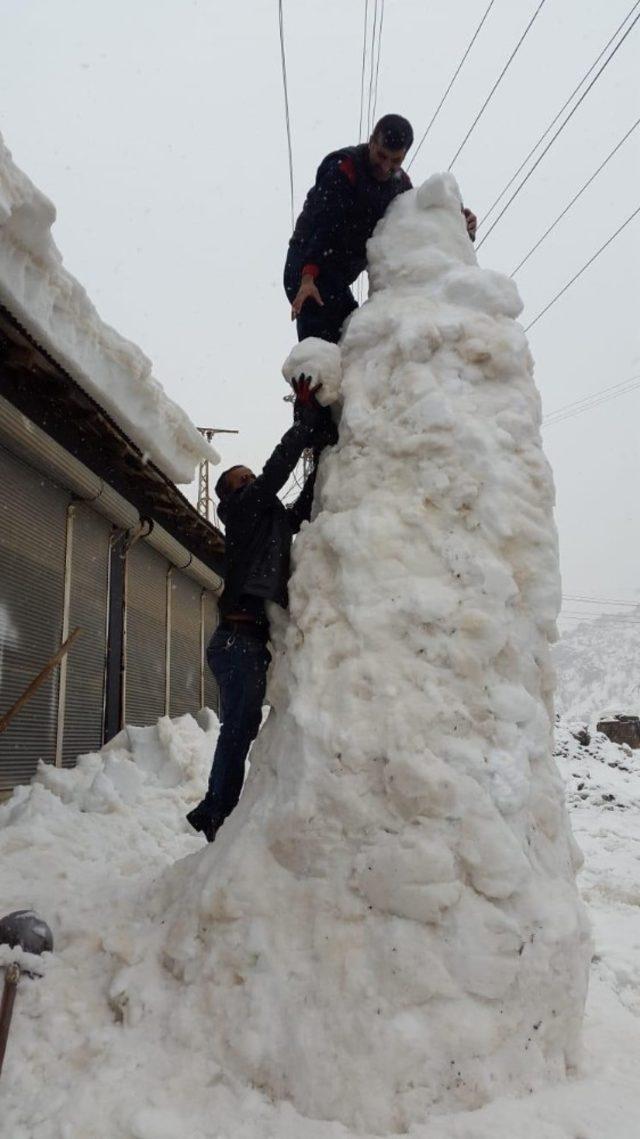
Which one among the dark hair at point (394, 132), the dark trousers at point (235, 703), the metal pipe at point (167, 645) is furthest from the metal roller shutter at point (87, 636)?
the dark hair at point (394, 132)

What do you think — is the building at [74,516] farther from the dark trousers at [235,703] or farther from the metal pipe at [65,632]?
the dark trousers at [235,703]

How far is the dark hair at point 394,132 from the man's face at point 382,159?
24mm

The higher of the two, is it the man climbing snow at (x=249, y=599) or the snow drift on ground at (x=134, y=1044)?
the man climbing snow at (x=249, y=599)

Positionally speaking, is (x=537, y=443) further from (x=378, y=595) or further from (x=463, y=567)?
(x=378, y=595)

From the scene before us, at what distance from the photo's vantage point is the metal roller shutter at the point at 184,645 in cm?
993

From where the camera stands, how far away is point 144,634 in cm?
875

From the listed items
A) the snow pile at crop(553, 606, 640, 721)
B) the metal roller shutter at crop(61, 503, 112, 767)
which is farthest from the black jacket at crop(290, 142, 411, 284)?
the snow pile at crop(553, 606, 640, 721)

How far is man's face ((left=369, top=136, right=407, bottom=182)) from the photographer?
3486mm

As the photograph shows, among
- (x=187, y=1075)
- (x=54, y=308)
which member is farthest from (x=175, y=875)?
(x=54, y=308)

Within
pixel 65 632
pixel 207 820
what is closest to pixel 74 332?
pixel 65 632

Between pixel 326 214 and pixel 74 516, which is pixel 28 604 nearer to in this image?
pixel 74 516

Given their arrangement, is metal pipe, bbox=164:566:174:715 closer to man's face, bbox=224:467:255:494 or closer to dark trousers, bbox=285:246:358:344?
man's face, bbox=224:467:255:494

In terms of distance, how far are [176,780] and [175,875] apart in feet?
10.8

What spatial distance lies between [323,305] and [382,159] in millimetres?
747
